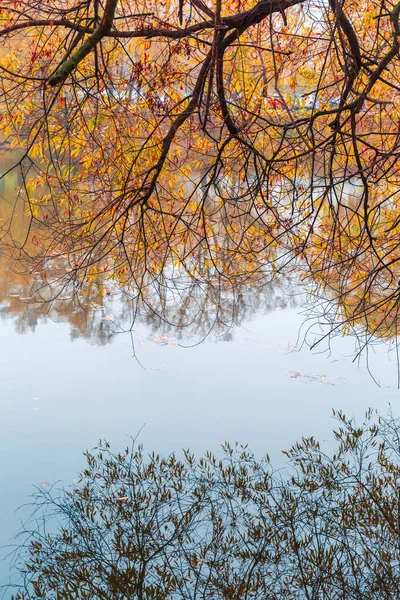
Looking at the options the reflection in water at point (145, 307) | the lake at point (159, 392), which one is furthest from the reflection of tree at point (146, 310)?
the lake at point (159, 392)

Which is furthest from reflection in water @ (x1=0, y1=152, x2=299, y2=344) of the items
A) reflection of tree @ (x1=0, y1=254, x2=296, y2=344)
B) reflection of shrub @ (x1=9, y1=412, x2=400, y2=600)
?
reflection of shrub @ (x1=9, y1=412, x2=400, y2=600)

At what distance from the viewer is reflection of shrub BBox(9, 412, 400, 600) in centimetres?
323

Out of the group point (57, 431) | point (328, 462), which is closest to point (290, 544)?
point (328, 462)

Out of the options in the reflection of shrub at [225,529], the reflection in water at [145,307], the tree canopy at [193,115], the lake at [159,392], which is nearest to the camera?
the tree canopy at [193,115]

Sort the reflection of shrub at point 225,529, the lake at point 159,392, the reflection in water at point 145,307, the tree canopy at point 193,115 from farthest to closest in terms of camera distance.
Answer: the reflection in water at point 145,307
the lake at point 159,392
the reflection of shrub at point 225,529
the tree canopy at point 193,115

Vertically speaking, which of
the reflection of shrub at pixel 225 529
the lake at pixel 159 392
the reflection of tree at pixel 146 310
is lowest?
the reflection of shrub at pixel 225 529

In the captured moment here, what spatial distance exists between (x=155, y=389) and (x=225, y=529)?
2.17 m

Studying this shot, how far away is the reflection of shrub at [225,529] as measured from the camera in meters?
3.23

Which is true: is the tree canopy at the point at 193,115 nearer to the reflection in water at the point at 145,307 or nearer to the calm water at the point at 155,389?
the calm water at the point at 155,389

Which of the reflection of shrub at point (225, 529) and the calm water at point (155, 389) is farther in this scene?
the calm water at point (155, 389)

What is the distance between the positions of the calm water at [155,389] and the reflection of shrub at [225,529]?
0.73 feet

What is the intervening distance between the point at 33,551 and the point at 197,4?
8.67ft

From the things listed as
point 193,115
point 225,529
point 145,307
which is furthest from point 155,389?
point 193,115

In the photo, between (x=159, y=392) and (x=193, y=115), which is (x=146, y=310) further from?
(x=193, y=115)
